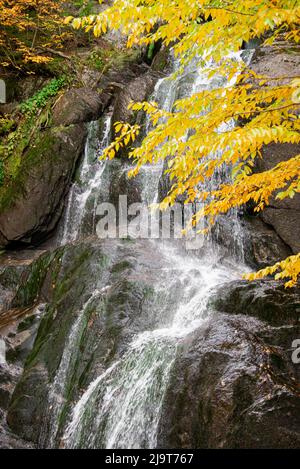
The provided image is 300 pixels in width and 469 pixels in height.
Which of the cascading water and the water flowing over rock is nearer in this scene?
the water flowing over rock

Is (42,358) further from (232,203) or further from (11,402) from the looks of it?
(232,203)

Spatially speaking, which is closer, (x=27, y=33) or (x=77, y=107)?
(x=77, y=107)

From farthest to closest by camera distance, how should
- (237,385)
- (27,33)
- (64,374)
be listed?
(27,33) → (64,374) → (237,385)

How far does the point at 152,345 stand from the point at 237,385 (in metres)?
1.63

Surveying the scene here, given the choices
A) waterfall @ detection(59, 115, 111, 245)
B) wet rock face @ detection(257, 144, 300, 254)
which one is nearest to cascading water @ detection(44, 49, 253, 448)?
wet rock face @ detection(257, 144, 300, 254)

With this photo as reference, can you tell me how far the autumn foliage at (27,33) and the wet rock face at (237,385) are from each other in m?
11.6

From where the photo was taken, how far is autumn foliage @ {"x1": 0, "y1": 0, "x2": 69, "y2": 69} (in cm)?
1384

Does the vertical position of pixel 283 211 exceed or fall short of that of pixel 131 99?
it falls short

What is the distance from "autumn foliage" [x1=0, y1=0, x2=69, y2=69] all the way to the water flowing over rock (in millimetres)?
7364

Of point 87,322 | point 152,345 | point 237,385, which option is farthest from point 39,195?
point 237,385

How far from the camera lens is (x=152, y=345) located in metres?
5.83

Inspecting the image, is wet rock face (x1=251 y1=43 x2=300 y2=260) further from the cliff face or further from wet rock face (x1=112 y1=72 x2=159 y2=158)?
wet rock face (x1=112 y1=72 x2=159 y2=158)

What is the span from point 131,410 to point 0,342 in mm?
3789

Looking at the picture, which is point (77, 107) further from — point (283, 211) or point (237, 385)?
point (237, 385)
